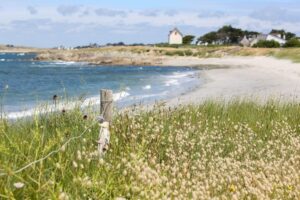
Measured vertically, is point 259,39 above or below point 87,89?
below

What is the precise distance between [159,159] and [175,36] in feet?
571

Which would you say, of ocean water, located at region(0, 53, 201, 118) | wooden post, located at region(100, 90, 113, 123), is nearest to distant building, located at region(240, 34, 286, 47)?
ocean water, located at region(0, 53, 201, 118)

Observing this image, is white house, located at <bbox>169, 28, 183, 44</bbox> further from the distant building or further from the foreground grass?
the foreground grass

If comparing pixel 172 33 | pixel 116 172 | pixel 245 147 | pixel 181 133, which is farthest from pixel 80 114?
pixel 172 33

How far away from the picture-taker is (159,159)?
28.8 ft

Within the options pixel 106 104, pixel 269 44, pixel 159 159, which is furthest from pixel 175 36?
pixel 106 104

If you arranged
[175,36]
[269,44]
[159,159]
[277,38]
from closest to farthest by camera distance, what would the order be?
1. [159,159]
2. [269,44]
3. [277,38]
4. [175,36]

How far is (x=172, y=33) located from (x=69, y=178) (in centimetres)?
17627

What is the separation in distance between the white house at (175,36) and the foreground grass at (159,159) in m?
167

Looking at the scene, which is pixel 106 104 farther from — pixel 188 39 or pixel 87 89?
pixel 188 39

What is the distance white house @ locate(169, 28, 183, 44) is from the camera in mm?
179875

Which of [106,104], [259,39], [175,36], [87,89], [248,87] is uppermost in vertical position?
[106,104]

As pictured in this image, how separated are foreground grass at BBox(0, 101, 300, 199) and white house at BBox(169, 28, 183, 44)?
16711 cm

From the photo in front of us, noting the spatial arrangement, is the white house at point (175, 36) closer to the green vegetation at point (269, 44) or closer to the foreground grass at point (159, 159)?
the green vegetation at point (269, 44)
